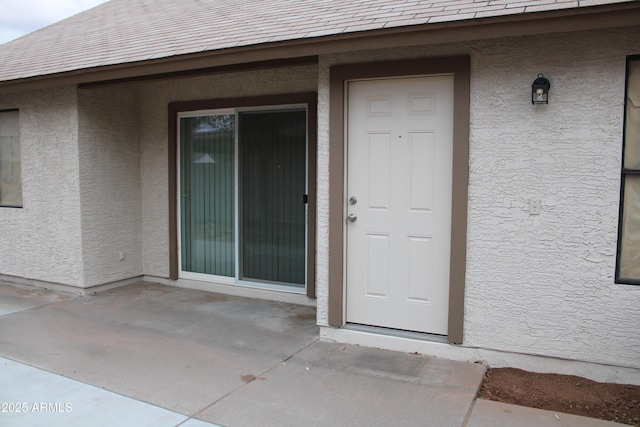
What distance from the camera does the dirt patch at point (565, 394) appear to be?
386 centimetres

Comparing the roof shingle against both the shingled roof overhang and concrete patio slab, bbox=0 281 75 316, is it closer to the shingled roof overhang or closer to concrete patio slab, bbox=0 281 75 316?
the shingled roof overhang

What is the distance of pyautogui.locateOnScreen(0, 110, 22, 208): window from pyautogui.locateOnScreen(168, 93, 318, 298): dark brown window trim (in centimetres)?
238

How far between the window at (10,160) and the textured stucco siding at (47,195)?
0.57ft

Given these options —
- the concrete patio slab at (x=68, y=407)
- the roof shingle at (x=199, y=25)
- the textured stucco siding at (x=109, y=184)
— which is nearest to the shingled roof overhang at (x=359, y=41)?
the roof shingle at (x=199, y=25)

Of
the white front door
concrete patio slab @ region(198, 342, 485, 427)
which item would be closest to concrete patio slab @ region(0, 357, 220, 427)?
concrete patio slab @ region(198, 342, 485, 427)

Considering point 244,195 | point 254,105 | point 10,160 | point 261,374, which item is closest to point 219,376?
point 261,374

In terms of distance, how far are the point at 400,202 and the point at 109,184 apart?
181 inches

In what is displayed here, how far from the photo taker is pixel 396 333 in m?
5.11

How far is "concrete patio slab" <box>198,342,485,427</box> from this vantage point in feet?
12.4

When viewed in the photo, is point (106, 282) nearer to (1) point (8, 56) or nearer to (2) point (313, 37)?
(1) point (8, 56)

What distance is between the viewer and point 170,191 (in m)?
7.79

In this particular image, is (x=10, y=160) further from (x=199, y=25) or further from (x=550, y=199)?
(x=550, y=199)

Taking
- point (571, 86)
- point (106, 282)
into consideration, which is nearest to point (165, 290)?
point (106, 282)

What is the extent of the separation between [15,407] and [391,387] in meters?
2.91
